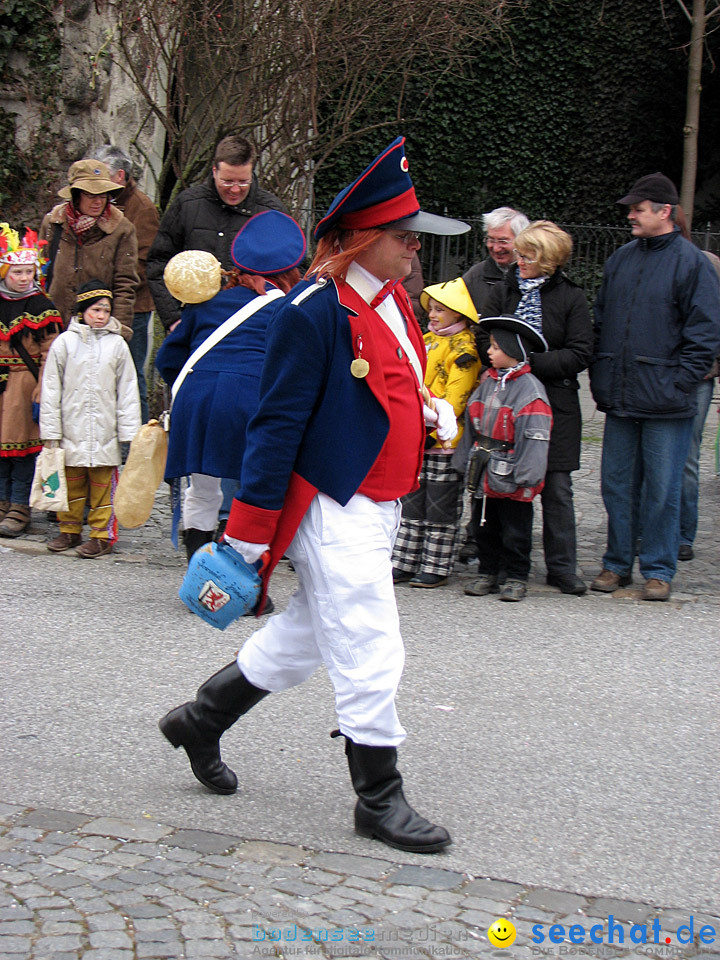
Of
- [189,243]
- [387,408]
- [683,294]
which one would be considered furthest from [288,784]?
[189,243]

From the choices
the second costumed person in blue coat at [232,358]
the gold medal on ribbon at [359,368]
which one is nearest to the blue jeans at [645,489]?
the second costumed person in blue coat at [232,358]

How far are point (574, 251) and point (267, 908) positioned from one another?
14.5 m

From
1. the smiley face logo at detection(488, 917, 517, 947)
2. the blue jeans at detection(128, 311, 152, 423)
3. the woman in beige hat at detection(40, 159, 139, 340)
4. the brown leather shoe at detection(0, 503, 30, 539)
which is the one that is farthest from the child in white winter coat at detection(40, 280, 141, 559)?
the smiley face logo at detection(488, 917, 517, 947)

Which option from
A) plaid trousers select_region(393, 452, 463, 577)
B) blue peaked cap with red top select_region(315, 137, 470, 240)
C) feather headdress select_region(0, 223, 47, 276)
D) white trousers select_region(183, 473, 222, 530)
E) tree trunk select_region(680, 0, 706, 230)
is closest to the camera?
blue peaked cap with red top select_region(315, 137, 470, 240)

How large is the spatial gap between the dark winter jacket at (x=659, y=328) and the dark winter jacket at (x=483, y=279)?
26.5 inches

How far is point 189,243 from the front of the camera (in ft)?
22.9

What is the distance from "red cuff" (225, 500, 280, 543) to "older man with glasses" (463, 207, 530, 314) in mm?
3420

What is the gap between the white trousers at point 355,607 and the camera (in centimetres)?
335

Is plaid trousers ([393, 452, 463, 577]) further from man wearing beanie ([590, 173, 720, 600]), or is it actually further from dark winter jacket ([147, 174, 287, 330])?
dark winter jacket ([147, 174, 287, 330])

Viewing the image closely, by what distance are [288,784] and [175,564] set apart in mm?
2974

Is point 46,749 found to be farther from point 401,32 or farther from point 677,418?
point 401,32

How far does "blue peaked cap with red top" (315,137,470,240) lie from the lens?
3.26m

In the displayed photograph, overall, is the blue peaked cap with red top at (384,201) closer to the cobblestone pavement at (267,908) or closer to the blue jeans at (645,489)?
the cobblestone pavement at (267,908)

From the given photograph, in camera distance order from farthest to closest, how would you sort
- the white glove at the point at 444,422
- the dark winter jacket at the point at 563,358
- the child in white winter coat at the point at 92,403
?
the child in white winter coat at the point at 92,403, the dark winter jacket at the point at 563,358, the white glove at the point at 444,422
